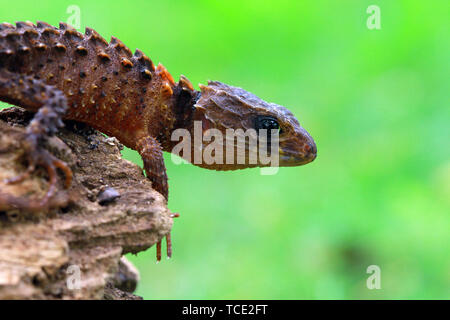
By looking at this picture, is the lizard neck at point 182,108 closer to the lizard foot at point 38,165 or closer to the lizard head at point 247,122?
the lizard head at point 247,122

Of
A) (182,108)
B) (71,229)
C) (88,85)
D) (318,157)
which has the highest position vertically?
(88,85)

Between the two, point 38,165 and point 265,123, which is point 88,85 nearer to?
point 38,165

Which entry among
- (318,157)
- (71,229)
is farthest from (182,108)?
(318,157)

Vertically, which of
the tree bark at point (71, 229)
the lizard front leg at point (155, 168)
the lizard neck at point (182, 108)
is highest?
the lizard neck at point (182, 108)

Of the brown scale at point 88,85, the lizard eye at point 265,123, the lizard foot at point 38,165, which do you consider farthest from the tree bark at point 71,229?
the lizard eye at point 265,123
